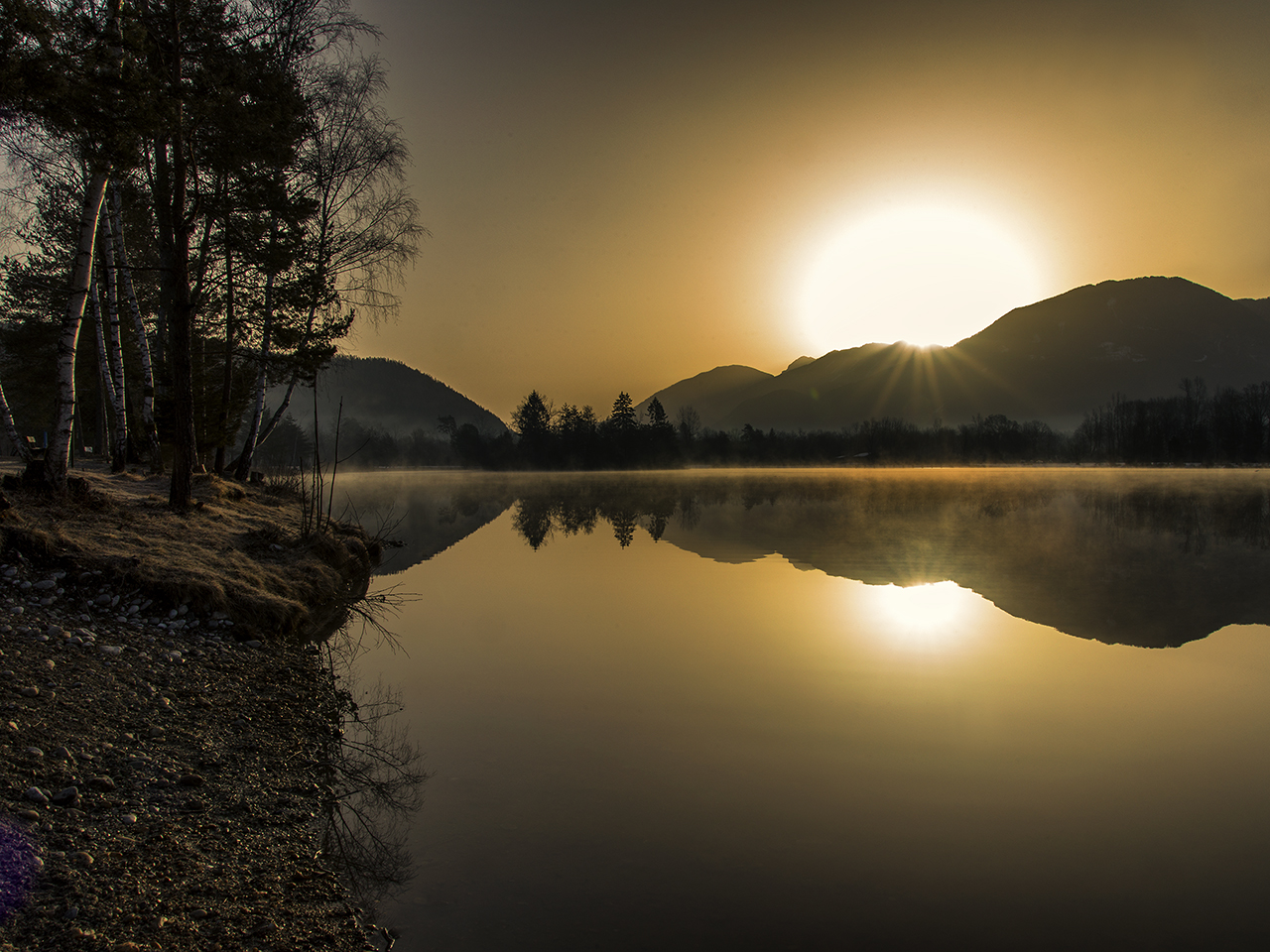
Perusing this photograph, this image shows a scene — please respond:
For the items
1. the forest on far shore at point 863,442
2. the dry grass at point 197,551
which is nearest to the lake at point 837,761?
the dry grass at point 197,551

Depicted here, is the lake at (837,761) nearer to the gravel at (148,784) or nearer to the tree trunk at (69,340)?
the gravel at (148,784)

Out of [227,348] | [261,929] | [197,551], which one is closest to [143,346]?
[227,348]

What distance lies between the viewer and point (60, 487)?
10.4 metres

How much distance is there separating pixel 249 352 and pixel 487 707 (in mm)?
16241

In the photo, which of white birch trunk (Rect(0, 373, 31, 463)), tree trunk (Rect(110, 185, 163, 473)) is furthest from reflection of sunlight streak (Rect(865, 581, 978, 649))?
tree trunk (Rect(110, 185, 163, 473))

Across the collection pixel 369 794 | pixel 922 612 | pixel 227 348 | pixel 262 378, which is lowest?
pixel 369 794

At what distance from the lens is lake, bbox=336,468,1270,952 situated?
171 inches

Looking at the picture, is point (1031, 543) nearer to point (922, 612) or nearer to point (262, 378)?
point (922, 612)

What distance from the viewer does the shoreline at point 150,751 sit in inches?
144

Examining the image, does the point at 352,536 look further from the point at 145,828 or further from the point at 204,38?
the point at 145,828

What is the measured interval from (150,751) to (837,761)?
589 centimetres

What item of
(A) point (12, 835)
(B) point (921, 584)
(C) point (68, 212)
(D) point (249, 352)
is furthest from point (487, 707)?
(C) point (68, 212)

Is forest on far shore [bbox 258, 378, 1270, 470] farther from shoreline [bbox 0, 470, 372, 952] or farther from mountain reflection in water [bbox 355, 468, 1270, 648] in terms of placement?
shoreline [bbox 0, 470, 372, 952]

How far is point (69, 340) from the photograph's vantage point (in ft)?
35.1
